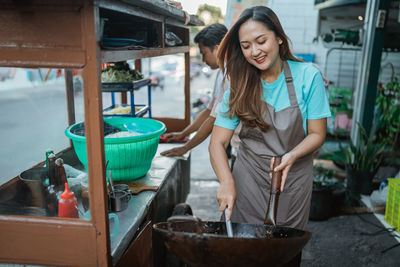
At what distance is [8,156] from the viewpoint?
653 cm

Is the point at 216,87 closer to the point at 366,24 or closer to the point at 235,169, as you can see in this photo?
the point at 235,169

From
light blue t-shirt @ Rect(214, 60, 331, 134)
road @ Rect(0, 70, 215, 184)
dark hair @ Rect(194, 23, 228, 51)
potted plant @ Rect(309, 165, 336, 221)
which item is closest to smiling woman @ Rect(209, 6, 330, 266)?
light blue t-shirt @ Rect(214, 60, 331, 134)

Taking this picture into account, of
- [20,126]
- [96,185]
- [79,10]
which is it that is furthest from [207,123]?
[20,126]

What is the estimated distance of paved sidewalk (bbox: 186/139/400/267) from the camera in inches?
130

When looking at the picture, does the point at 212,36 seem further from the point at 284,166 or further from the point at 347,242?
the point at 347,242

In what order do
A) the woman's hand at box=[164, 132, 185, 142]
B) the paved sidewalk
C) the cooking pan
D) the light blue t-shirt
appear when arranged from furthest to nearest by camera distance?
1. the woman's hand at box=[164, 132, 185, 142]
2. the paved sidewalk
3. the light blue t-shirt
4. the cooking pan

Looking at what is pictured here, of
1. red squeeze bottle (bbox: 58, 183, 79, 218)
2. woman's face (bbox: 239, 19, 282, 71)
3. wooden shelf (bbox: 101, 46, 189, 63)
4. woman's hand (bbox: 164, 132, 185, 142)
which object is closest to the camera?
wooden shelf (bbox: 101, 46, 189, 63)

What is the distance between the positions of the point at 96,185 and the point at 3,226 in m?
0.50

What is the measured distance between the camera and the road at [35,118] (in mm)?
6375

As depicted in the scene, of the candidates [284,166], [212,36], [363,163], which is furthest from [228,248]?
[363,163]

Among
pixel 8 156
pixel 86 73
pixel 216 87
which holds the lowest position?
pixel 8 156

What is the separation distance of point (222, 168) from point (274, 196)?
1.07 feet

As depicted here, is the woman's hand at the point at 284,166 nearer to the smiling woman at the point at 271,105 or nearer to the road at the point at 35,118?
the smiling woman at the point at 271,105

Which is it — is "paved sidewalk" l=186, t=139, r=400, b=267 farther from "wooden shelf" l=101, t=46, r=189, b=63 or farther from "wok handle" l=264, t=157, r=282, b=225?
"wooden shelf" l=101, t=46, r=189, b=63
